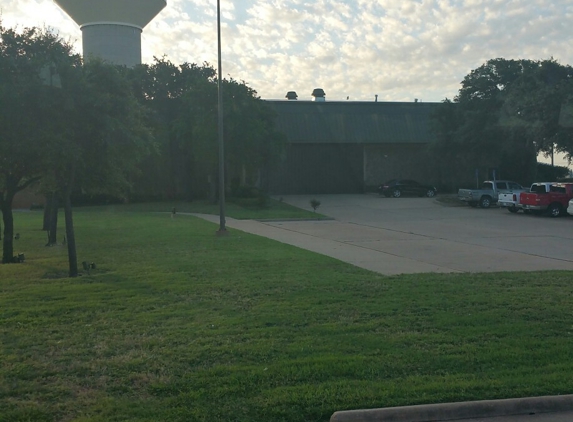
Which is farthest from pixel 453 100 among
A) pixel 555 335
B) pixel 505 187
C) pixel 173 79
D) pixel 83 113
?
pixel 555 335

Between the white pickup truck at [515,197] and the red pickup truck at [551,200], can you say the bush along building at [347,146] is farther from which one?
the red pickup truck at [551,200]

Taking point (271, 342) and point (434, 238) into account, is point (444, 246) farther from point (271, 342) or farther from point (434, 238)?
point (271, 342)

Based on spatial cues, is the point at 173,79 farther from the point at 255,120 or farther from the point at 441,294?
the point at 441,294

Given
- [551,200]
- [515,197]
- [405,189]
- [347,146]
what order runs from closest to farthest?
[551,200] < [515,197] < [405,189] < [347,146]

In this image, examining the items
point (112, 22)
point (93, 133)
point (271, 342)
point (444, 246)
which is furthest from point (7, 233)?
point (112, 22)

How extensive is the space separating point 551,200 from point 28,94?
28.2m

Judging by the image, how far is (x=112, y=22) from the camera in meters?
55.6

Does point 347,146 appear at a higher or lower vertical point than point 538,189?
higher

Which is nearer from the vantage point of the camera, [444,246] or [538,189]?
[444,246]

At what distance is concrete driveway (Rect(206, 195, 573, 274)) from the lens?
15625 mm

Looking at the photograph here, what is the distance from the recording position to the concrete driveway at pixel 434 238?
51.3 feet

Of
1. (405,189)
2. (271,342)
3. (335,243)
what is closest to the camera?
(271,342)

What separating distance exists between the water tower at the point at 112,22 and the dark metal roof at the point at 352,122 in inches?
528

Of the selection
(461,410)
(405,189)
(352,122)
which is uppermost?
(352,122)
